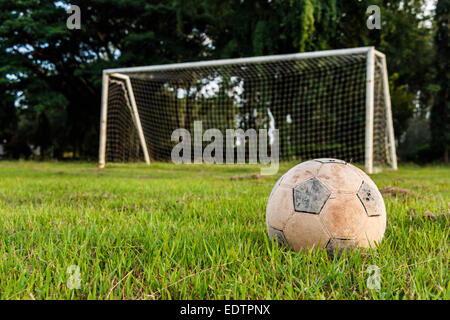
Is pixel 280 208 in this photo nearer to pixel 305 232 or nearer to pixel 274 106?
pixel 305 232

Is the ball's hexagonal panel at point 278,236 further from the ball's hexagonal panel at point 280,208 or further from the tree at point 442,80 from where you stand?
the tree at point 442,80

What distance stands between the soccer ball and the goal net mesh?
9420 mm

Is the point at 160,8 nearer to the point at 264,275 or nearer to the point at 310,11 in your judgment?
the point at 310,11

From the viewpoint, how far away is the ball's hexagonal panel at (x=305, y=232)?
172 centimetres

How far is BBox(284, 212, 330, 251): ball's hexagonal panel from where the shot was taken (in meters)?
1.72

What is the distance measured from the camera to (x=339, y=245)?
67.6 inches

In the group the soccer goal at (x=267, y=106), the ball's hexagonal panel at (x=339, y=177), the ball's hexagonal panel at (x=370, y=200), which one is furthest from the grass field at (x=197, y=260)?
the soccer goal at (x=267, y=106)

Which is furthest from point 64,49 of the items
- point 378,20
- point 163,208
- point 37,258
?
point 37,258

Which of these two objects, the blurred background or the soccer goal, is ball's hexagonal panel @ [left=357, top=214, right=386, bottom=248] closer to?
the soccer goal

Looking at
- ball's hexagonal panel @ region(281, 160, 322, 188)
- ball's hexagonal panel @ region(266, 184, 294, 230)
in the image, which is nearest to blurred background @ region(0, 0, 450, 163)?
ball's hexagonal panel @ region(281, 160, 322, 188)

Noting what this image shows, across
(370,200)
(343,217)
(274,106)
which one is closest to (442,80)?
(274,106)

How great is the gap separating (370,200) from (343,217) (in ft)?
0.70

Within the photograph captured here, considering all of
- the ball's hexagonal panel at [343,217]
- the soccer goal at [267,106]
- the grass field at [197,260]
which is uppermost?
the soccer goal at [267,106]

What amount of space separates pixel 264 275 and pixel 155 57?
1479 cm
